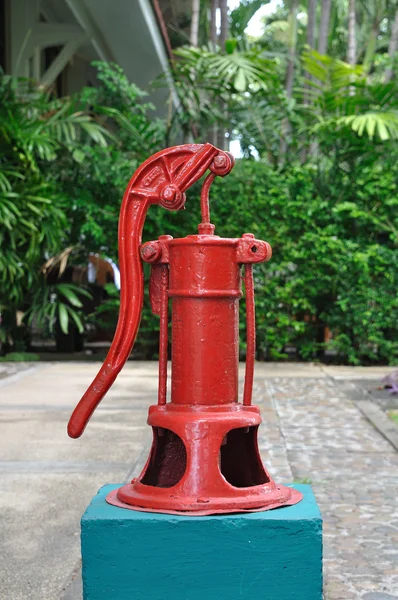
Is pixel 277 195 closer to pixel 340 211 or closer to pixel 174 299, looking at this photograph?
pixel 340 211

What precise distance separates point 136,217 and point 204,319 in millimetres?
395

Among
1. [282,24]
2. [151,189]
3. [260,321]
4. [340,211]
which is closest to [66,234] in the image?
[260,321]

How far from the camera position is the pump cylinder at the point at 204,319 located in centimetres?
256

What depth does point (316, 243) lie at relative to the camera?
34.1ft

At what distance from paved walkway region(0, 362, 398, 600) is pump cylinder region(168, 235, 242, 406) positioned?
33.6 inches

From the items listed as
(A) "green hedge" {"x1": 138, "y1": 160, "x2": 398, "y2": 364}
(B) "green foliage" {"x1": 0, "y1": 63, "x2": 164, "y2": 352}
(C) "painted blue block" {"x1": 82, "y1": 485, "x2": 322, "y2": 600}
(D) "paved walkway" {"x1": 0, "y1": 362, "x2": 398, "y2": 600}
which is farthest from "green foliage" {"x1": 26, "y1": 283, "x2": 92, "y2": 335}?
(C) "painted blue block" {"x1": 82, "y1": 485, "x2": 322, "y2": 600}

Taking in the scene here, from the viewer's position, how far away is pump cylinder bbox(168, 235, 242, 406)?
2.56m

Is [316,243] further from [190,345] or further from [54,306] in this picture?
[190,345]

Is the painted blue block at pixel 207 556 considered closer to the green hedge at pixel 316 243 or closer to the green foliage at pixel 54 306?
the green foliage at pixel 54 306

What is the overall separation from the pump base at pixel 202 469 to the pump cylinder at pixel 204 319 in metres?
0.06

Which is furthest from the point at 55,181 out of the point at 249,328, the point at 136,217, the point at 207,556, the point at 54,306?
the point at 207,556

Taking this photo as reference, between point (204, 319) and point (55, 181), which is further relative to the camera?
point (55, 181)

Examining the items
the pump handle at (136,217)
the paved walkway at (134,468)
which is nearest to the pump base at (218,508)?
the pump handle at (136,217)

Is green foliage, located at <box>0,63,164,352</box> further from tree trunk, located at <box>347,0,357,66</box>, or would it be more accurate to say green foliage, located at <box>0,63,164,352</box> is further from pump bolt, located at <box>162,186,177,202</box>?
pump bolt, located at <box>162,186,177,202</box>
